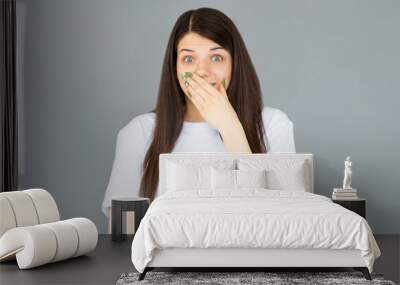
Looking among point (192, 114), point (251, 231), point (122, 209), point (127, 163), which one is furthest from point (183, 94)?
point (251, 231)

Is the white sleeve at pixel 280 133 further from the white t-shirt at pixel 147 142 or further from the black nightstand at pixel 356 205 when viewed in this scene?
the black nightstand at pixel 356 205

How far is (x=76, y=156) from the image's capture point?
6.89 metres

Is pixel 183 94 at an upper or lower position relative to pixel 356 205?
upper

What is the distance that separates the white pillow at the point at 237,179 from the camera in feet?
19.8

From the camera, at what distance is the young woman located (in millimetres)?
6676

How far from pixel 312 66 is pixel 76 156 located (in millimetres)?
2485

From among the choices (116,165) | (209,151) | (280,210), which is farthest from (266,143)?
(280,210)

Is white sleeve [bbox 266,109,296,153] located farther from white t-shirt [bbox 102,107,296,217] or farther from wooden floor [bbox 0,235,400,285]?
wooden floor [bbox 0,235,400,285]

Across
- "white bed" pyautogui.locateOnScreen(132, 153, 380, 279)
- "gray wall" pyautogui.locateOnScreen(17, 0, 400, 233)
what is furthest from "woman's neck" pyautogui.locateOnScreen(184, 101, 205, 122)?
"white bed" pyautogui.locateOnScreen(132, 153, 380, 279)

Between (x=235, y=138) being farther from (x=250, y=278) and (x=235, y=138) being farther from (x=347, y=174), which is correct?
(x=250, y=278)

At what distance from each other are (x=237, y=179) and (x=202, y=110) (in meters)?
0.97

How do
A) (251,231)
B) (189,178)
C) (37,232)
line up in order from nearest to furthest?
(251,231)
(37,232)
(189,178)

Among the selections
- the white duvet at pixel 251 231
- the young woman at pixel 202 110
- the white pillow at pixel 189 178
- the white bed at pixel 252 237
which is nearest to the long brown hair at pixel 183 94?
the young woman at pixel 202 110

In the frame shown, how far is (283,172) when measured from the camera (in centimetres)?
623
